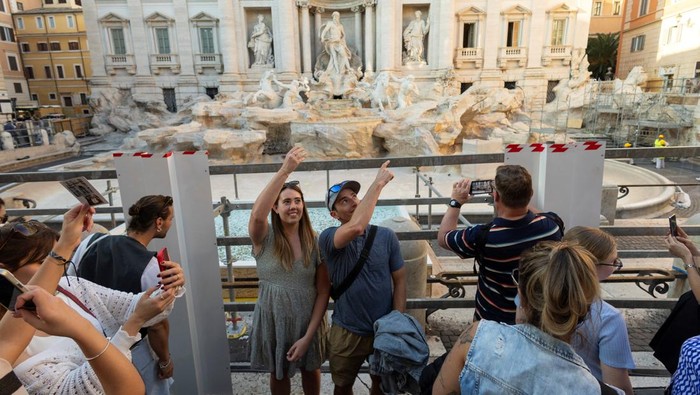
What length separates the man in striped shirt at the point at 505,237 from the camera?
78.6 inches

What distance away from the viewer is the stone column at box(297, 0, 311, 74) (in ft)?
93.4

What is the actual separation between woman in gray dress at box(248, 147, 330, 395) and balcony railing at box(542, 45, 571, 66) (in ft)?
107

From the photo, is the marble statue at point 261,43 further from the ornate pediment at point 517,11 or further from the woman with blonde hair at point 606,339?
the woman with blonde hair at point 606,339

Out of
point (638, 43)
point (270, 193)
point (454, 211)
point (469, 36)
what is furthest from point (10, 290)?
point (638, 43)

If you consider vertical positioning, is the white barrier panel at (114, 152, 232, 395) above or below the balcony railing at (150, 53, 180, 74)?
below

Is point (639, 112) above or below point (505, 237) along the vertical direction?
below

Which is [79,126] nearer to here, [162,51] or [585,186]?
[162,51]

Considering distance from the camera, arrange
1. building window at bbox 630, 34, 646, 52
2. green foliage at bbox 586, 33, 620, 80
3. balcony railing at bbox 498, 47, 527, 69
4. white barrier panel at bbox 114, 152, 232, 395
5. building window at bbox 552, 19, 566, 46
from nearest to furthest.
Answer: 1. white barrier panel at bbox 114, 152, 232, 395
2. balcony railing at bbox 498, 47, 527, 69
3. building window at bbox 552, 19, 566, 46
4. building window at bbox 630, 34, 646, 52
5. green foliage at bbox 586, 33, 620, 80

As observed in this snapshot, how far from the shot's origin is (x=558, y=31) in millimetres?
29594

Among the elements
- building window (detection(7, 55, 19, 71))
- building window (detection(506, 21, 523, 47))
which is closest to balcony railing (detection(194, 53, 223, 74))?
building window (detection(506, 21, 523, 47))

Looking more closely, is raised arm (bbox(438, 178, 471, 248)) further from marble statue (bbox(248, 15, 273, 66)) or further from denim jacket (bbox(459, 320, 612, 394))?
marble statue (bbox(248, 15, 273, 66))

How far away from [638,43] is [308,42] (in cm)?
2794

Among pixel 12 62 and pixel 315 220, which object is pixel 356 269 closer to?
pixel 315 220

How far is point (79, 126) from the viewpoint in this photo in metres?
27.0
